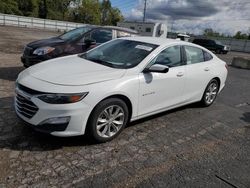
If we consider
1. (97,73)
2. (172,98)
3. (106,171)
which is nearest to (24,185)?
(106,171)

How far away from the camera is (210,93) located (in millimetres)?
5926

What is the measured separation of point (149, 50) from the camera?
434 cm

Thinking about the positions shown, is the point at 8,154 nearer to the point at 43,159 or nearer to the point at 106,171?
the point at 43,159

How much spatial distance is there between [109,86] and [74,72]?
581 millimetres

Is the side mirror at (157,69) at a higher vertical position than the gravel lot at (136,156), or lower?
higher

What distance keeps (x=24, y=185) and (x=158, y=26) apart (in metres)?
13.9

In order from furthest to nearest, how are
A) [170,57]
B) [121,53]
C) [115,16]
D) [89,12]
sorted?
[115,16] < [89,12] < [170,57] < [121,53]

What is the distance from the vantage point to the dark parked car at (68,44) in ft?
21.0

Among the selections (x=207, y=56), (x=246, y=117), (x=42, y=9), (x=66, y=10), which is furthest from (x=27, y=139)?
(x=66, y=10)

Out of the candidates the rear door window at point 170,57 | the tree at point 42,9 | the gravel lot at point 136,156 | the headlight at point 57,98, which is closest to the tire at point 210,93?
the gravel lot at point 136,156

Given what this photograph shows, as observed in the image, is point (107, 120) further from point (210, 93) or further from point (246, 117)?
point (246, 117)

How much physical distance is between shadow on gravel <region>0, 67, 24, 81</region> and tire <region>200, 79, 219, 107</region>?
4.90 metres

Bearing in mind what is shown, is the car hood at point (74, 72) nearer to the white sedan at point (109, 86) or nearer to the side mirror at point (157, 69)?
the white sedan at point (109, 86)

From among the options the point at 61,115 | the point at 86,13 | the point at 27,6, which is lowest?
the point at 61,115
